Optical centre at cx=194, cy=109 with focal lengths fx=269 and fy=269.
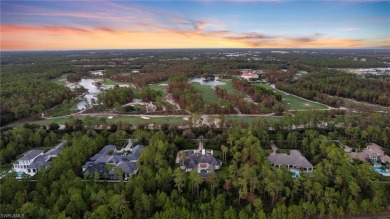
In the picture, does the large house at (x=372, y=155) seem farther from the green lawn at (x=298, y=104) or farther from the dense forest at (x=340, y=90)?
A: the dense forest at (x=340, y=90)

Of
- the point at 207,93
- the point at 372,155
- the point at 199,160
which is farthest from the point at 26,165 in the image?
the point at 207,93

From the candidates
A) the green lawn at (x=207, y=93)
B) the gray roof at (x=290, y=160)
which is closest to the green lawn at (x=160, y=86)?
the green lawn at (x=207, y=93)

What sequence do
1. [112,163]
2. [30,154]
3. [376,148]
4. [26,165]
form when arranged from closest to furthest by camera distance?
[112,163], [26,165], [30,154], [376,148]

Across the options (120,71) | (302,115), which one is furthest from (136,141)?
(120,71)

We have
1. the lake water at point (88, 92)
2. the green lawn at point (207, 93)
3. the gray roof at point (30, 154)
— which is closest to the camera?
the gray roof at point (30, 154)

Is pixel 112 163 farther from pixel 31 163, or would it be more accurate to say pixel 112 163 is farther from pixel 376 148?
pixel 376 148

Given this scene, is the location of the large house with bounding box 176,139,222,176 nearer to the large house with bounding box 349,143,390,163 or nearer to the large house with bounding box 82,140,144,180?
the large house with bounding box 82,140,144,180

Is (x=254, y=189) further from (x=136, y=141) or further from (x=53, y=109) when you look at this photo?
(x=53, y=109)
